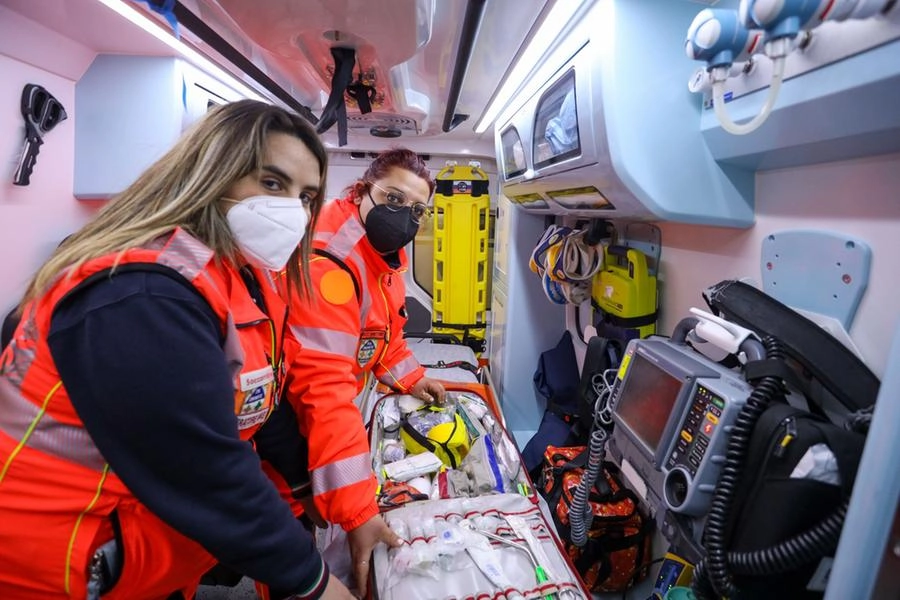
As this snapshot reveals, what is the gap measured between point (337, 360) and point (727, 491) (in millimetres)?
1172

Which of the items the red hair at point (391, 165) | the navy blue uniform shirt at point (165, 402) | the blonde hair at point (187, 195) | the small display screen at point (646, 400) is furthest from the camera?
the red hair at point (391, 165)

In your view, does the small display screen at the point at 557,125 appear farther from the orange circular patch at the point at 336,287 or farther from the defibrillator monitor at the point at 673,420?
the orange circular patch at the point at 336,287

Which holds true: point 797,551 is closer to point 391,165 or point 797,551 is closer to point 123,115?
point 391,165

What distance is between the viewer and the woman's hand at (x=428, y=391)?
7.80 feet

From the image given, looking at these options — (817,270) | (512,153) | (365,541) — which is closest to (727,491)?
(817,270)

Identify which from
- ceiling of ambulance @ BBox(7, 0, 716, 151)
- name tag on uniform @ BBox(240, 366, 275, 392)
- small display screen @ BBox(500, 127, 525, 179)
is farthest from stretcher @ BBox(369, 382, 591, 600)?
ceiling of ambulance @ BBox(7, 0, 716, 151)

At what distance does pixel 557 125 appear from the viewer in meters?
1.76

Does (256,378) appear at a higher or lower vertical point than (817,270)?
lower

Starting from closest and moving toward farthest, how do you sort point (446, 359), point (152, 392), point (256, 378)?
point (152, 392)
point (256, 378)
point (446, 359)

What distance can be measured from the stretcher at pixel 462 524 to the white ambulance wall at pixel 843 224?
1128 millimetres

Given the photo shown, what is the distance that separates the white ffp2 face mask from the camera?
0.94 m

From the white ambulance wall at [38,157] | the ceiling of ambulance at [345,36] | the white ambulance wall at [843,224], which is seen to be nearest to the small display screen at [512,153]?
the ceiling of ambulance at [345,36]

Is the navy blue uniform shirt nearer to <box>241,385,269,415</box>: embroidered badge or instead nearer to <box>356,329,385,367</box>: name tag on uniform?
<box>241,385,269,415</box>: embroidered badge

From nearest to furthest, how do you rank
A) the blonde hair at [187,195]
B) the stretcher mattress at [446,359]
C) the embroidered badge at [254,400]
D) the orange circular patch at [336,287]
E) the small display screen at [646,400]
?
the blonde hair at [187,195] < the embroidered badge at [254,400] < the small display screen at [646,400] < the orange circular patch at [336,287] < the stretcher mattress at [446,359]
